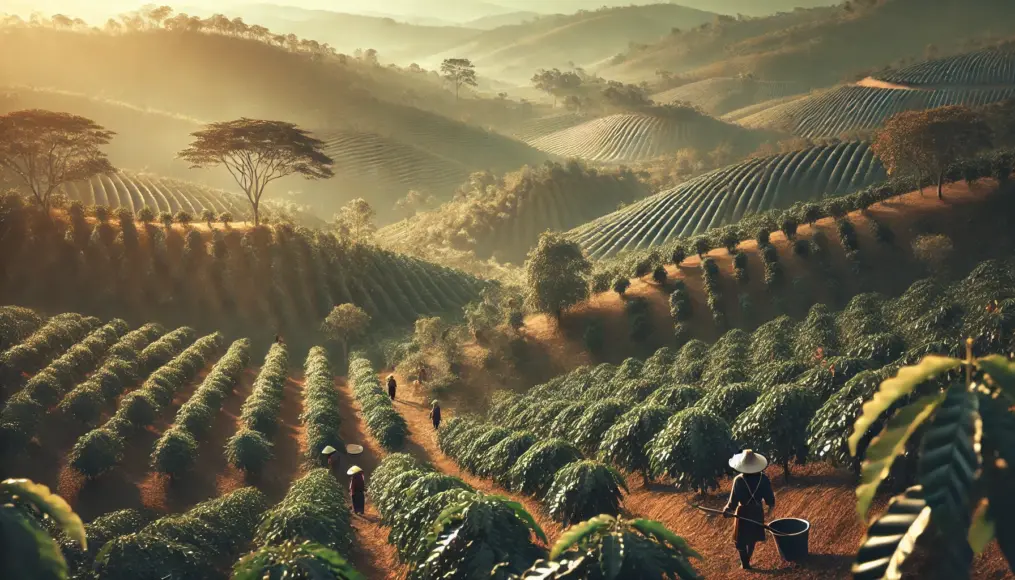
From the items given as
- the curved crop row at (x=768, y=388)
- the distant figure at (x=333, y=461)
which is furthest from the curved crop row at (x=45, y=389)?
the curved crop row at (x=768, y=388)

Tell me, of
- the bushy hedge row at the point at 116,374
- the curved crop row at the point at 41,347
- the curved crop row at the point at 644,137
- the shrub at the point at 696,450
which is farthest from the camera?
the curved crop row at the point at 644,137

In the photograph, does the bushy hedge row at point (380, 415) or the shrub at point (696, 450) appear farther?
the bushy hedge row at point (380, 415)

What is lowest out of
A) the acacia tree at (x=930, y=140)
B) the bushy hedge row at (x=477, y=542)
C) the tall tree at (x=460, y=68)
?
the bushy hedge row at (x=477, y=542)

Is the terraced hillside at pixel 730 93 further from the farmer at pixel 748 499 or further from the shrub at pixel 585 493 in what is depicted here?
the farmer at pixel 748 499

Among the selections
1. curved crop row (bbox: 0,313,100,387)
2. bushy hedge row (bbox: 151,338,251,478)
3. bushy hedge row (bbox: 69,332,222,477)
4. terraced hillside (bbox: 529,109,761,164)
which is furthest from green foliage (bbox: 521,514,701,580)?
terraced hillside (bbox: 529,109,761,164)

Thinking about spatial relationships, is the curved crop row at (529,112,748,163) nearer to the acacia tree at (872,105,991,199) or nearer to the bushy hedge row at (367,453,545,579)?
the acacia tree at (872,105,991,199)
